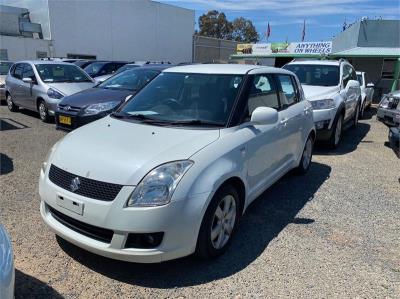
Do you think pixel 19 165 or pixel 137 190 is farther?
pixel 19 165

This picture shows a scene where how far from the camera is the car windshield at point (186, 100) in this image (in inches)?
151

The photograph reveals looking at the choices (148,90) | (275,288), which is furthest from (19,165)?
(275,288)

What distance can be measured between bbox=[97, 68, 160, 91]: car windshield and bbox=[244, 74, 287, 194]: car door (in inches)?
179

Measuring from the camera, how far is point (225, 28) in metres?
72.3

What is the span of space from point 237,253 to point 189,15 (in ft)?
137

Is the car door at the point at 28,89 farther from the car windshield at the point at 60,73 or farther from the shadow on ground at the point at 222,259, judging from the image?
the shadow on ground at the point at 222,259

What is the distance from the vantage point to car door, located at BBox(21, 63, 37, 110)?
395 inches

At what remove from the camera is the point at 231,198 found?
3.53 m

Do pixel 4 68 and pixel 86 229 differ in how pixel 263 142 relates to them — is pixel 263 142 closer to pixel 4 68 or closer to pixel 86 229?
pixel 86 229

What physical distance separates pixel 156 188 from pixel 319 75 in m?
7.02

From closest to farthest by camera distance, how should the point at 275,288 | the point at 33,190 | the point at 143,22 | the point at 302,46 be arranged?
the point at 275,288
the point at 33,190
the point at 302,46
the point at 143,22

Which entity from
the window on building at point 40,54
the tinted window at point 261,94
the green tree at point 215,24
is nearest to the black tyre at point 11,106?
the tinted window at point 261,94

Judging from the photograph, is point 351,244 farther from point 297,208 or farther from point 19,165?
point 19,165

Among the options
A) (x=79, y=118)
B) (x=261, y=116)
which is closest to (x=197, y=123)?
(x=261, y=116)
